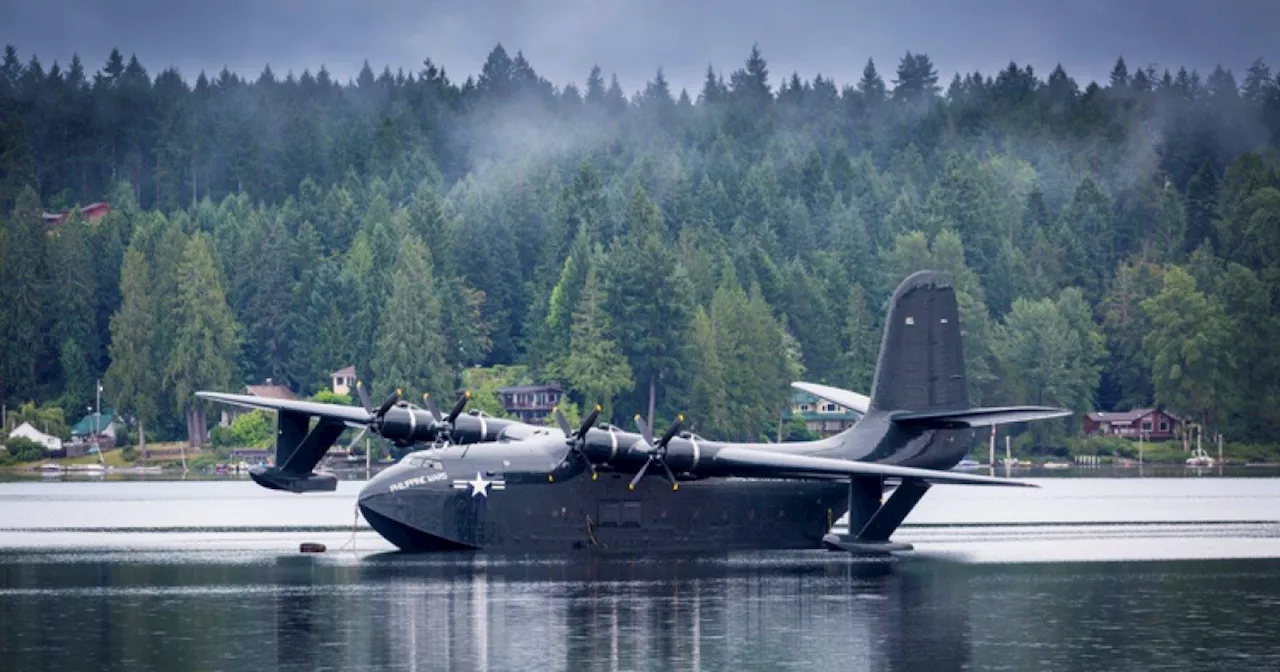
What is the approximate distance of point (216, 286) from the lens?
189 metres

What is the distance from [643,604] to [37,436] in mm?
137004

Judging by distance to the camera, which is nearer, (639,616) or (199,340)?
(639,616)

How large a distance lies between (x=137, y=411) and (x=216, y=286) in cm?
1632

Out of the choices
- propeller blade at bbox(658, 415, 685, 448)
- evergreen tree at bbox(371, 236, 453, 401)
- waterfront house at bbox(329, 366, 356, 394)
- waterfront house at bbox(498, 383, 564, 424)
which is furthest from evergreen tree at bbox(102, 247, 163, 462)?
propeller blade at bbox(658, 415, 685, 448)

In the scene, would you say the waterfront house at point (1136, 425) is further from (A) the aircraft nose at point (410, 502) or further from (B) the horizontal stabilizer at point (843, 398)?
(A) the aircraft nose at point (410, 502)

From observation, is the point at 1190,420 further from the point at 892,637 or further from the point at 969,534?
the point at 892,637

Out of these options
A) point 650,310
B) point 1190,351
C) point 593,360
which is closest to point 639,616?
point 593,360

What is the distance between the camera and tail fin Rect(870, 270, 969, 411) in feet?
206

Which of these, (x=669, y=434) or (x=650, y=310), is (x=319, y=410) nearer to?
(x=669, y=434)

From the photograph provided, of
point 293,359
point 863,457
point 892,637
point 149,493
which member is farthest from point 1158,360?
point 892,637

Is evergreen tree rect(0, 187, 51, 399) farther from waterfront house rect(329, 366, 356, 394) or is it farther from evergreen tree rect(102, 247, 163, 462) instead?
waterfront house rect(329, 366, 356, 394)

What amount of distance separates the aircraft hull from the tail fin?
4.02 metres

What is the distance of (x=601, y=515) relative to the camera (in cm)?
5772

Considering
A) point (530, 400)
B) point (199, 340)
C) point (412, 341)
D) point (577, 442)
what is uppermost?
point (199, 340)
